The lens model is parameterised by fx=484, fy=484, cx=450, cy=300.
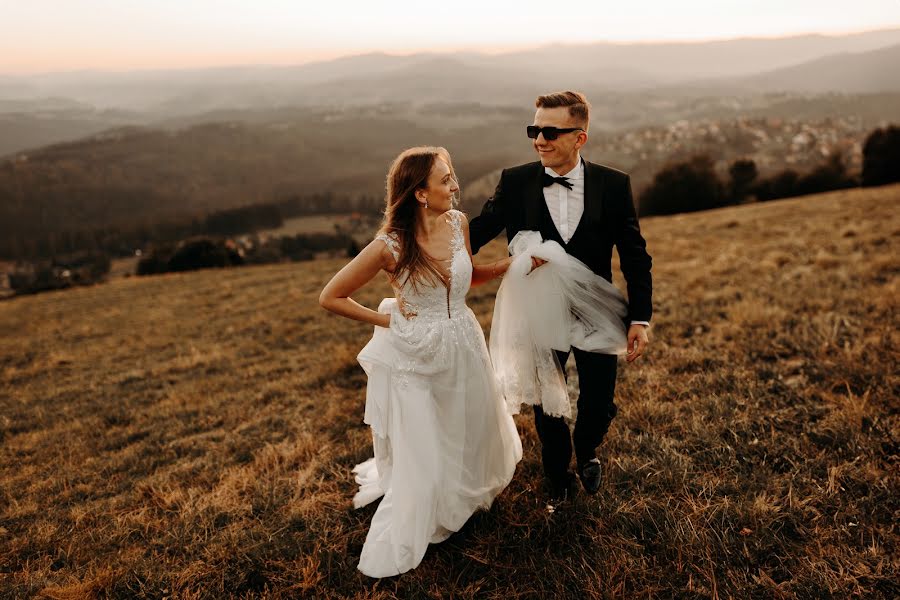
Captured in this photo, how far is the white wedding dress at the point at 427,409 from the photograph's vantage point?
320cm

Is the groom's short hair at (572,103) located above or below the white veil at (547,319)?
above

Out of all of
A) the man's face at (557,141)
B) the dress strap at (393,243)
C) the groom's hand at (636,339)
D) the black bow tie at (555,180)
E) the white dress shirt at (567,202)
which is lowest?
the groom's hand at (636,339)

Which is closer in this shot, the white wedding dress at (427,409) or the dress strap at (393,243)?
the dress strap at (393,243)

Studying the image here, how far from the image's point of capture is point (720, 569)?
293cm

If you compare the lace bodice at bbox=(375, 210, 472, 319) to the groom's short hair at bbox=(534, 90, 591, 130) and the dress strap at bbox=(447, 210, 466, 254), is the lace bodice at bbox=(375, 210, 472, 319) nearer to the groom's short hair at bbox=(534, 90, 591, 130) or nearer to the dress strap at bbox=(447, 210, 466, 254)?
the dress strap at bbox=(447, 210, 466, 254)

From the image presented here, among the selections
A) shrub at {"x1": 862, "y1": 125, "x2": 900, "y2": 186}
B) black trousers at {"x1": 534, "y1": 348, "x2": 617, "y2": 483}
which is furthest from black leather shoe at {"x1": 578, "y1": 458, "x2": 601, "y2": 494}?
shrub at {"x1": 862, "y1": 125, "x2": 900, "y2": 186}

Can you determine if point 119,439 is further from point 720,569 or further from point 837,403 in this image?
point 837,403

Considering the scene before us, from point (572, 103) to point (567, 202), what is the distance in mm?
601

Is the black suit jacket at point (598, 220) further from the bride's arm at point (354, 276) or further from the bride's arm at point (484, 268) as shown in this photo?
the bride's arm at point (354, 276)

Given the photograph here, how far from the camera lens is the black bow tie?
306cm

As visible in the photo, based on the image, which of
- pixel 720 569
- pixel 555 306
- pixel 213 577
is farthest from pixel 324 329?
pixel 720 569

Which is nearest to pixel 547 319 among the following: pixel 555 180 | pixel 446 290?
pixel 446 290

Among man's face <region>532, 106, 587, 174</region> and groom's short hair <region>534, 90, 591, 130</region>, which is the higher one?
groom's short hair <region>534, 90, 591, 130</region>

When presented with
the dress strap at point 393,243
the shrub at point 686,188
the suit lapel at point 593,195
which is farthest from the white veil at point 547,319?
the shrub at point 686,188
